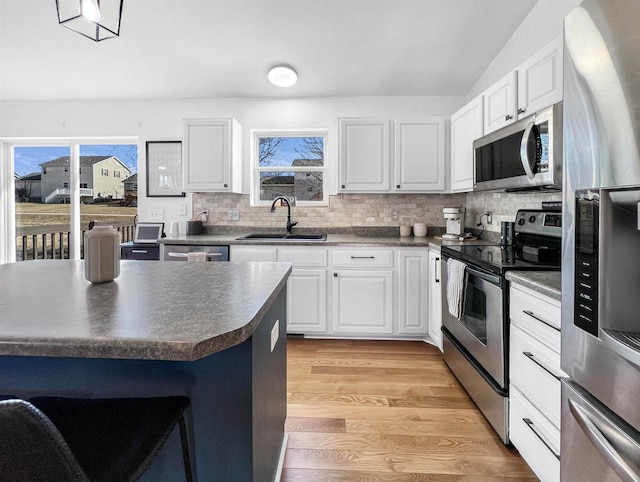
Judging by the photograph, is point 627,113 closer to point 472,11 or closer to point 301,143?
point 472,11

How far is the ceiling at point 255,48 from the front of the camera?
273 cm

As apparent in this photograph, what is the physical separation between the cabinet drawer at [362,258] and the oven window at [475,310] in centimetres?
97

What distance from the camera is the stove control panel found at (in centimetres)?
208

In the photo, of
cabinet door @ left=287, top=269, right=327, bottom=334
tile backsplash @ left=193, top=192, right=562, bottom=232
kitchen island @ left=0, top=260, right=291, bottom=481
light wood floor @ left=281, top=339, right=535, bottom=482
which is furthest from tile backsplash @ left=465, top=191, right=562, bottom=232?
kitchen island @ left=0, top=260, right=291, bottom=481

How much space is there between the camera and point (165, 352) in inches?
28.3

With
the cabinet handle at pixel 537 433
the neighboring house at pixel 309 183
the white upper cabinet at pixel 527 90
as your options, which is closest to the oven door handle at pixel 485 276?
the cabinet handle at pixel 537 433

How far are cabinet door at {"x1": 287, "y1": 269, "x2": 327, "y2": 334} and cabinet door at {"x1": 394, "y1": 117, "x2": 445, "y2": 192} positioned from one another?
1.18 metres

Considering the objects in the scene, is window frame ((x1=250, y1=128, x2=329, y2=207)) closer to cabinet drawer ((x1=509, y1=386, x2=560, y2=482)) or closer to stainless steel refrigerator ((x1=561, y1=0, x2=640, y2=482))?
cabinet drawer ((x1=509, y1=386, x2=560, y2=482))

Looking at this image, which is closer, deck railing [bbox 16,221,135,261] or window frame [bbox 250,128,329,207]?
window frame [bbox 250,128,329,207]

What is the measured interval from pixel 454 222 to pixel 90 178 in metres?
3.93

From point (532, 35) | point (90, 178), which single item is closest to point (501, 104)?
point (532, 35)

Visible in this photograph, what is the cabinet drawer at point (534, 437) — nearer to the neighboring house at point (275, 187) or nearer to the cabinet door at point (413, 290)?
the cabinet door at point (413, 290)

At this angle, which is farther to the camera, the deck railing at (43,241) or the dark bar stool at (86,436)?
the deck railing at (43,241)

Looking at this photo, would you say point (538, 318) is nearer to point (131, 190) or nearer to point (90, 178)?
point (131, 190)
